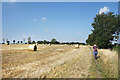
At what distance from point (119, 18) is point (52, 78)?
148ft

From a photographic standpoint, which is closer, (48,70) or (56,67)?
(48,70)

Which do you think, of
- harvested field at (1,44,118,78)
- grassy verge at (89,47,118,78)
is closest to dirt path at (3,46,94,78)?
harvested field at (1,44,118,78)

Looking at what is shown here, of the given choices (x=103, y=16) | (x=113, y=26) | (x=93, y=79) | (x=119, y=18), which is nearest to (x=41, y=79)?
(x=93, y=79)

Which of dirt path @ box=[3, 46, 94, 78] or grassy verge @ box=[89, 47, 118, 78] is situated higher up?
dirt path @ box=[3, 46, 94, 78]

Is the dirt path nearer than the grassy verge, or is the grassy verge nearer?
the dirt path

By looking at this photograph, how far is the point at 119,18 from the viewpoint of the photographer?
140ft

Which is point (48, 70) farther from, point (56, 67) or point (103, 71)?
point (103, 71)

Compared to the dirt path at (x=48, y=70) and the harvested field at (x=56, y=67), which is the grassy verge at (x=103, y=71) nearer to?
the harvested field at (x=56, y=67)

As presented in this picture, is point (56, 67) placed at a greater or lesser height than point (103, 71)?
greater

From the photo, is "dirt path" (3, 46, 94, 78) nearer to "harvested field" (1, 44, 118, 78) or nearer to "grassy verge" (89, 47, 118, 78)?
"harvested field" (1, 44, 118, 78)

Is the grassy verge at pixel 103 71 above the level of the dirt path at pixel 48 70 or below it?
below

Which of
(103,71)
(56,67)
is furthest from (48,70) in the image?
(103,71)

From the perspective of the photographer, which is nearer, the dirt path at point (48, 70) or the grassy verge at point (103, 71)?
the dirt path at point (48, 70)

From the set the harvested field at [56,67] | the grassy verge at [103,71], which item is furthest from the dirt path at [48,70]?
the grassy verge at [103,71]
